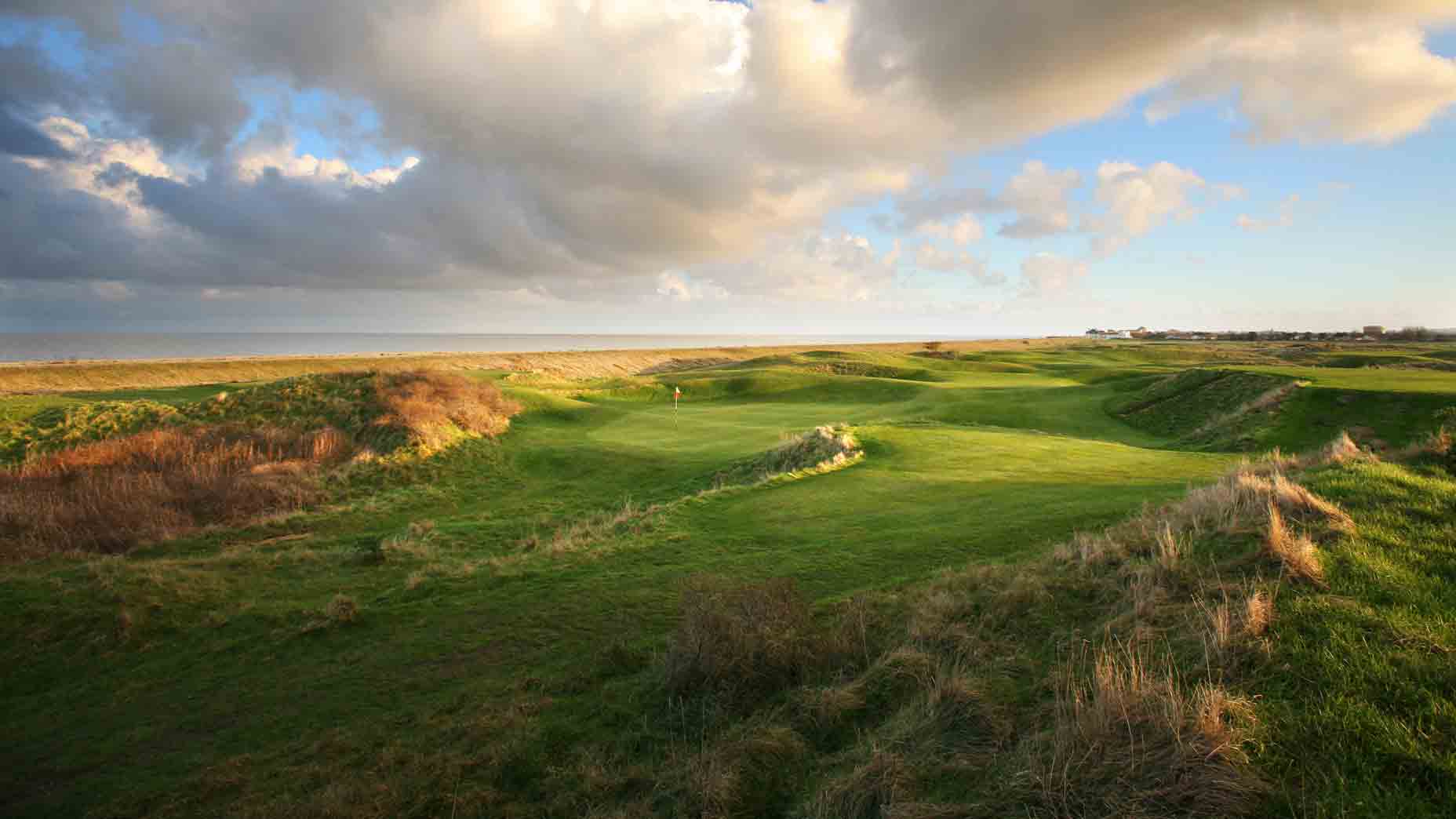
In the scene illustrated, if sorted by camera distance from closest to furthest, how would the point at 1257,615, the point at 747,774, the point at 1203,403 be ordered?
1. the point at 1257,615
2. the point at 747,774
3. the point at 1203,403

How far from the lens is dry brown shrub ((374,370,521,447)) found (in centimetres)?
2873

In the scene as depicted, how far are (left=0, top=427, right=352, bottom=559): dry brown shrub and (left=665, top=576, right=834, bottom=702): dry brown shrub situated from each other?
17.0m

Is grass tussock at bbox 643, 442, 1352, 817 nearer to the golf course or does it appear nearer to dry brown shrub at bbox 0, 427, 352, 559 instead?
the golf course

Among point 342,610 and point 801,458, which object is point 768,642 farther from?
point 801,458

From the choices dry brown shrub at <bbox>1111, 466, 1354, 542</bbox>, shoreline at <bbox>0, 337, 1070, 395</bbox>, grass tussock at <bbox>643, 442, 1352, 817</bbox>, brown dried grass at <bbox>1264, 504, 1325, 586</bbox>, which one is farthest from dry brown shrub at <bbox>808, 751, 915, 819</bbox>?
shoreline at <bbox>0, 337, 1070, 395</bbox>

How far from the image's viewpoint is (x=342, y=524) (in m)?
19.6

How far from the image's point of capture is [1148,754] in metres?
4.38

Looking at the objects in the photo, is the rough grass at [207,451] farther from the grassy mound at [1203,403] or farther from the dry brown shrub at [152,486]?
the grassy mound at [1203,403]

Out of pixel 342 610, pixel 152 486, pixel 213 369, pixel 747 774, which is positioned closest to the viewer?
pixel 747 774

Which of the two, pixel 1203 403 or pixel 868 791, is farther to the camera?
pixel 1203 403

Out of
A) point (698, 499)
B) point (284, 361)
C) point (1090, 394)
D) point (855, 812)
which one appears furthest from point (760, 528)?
point (284, 361)

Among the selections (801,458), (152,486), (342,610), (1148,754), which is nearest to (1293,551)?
(1148,754)

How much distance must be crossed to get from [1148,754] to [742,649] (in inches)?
164

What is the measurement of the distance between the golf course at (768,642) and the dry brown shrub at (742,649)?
1.6 inches
